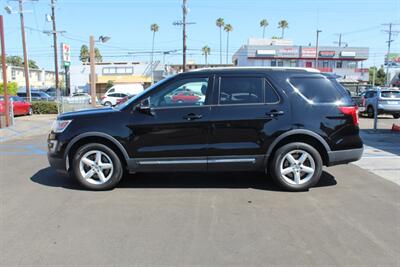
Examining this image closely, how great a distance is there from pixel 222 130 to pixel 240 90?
0.69 m

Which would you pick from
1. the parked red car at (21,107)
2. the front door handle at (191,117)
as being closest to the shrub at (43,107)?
the parked red car at (21,107)

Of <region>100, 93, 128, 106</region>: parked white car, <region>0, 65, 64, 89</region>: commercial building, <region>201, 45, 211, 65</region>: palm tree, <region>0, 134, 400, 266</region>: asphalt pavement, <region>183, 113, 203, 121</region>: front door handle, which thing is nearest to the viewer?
<region>0, 134, 400, 266</region>: asphalt pavement

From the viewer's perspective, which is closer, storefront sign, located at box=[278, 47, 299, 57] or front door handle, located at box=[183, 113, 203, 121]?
front door handle, located at box=[183, 113, 203, 121]

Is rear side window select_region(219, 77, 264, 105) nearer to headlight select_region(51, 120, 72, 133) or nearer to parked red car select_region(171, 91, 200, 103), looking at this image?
parked red car select_region(171, 91, 200, 103)

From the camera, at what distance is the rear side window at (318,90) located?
5.86 m

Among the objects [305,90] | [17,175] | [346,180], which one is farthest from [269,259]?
Answer: [17,175]

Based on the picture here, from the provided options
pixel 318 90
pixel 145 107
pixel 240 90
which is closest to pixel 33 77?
pixel 145 107

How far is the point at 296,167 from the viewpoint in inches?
229

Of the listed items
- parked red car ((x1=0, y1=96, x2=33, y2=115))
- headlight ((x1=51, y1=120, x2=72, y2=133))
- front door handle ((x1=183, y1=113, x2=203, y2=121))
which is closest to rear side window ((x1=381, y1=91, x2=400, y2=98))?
front door handle ((x1=183, y1=113, x2=203, y2=121))

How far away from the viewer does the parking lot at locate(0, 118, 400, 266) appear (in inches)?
145

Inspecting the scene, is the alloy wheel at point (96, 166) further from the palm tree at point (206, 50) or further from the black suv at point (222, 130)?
the palm tree at point (206, 50)

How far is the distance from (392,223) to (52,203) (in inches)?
176

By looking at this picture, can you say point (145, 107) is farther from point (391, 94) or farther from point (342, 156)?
point (391, 94)

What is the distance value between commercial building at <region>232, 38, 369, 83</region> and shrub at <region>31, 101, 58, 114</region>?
2105 inches
